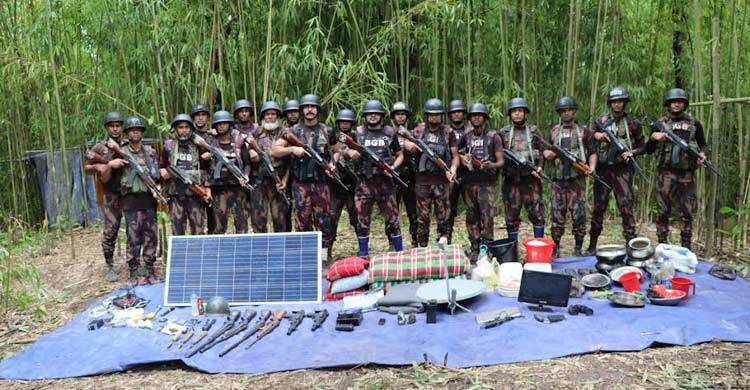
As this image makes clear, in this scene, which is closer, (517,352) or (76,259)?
(517,352)

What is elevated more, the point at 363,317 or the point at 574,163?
the point at 574,163

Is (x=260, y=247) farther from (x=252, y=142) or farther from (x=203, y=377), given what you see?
(x=203, y=377)

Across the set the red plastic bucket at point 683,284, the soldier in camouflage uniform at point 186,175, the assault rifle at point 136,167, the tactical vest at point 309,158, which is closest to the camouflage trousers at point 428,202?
the tactical vest at point 309,158

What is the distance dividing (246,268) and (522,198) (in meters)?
2.97

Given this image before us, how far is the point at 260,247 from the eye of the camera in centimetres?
511

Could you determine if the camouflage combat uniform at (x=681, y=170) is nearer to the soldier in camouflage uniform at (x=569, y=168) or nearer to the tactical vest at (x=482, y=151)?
the soldier in camouflage uniform at (x=569, y=168)

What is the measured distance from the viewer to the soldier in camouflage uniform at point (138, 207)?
18.3ft

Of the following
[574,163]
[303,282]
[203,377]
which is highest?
[574,163]

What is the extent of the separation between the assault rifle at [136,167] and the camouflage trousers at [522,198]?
3552mm

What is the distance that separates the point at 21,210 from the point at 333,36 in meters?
5.72

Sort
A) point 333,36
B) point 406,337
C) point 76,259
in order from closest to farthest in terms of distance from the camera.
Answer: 1. point 406,337
2. point 76,259
3. point 333,36

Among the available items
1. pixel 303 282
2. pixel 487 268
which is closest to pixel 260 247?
pixel 303 282

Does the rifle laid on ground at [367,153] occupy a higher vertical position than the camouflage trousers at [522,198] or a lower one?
higher

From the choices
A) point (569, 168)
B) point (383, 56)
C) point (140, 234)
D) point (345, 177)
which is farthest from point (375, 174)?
point (140, 234)
